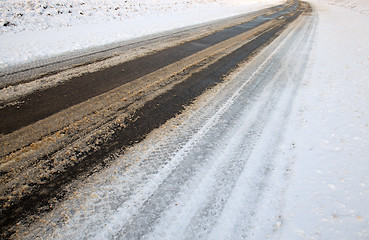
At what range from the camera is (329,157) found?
244 cm

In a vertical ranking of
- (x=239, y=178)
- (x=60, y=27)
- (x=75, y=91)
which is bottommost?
(x=239, y=178)

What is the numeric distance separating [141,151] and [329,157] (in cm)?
222

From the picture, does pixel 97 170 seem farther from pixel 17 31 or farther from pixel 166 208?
pixel 17 31

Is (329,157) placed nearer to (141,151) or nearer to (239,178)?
(239,178)

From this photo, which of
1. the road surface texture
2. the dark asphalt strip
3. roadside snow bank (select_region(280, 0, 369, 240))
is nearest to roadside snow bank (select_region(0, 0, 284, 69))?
the road surface texture

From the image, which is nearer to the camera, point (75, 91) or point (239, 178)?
point (239, 178)

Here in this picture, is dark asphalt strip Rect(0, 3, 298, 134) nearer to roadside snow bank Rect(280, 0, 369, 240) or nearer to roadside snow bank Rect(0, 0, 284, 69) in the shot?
roadside snow bank Rect(0, 0, 284, 69)

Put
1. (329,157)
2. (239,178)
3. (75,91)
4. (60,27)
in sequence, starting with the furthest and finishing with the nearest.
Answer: (60,27), (75,91), (329,157), (239,178)

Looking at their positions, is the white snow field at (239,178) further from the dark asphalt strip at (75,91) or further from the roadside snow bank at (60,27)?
the roadside snow bank at (60,27)

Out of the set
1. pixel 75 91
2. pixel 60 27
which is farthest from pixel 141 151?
pixel 60 27

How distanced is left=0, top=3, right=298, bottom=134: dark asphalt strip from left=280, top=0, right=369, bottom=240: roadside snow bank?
3266 millimetres

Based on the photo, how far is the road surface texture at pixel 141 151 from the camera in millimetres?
1720

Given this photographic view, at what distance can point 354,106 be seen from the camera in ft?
11.5

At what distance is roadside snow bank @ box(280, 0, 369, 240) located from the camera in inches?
67.9
